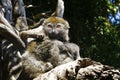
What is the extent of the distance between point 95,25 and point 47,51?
22.7ft

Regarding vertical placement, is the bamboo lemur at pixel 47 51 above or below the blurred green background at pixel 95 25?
above

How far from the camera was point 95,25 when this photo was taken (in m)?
14.8

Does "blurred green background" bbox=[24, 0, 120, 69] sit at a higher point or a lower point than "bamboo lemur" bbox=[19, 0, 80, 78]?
lower

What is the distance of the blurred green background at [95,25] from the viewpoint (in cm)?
1395

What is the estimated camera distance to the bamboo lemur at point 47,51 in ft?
25.7

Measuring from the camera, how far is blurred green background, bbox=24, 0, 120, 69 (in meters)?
13.9

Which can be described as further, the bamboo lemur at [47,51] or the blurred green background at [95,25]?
the blurred green background at [95,25]

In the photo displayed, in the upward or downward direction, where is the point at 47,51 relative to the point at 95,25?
upward

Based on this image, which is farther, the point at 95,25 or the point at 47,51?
the point at 95,25

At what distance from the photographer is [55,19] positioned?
344 inches

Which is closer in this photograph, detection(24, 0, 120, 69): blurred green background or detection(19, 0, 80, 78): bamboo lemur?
detection(19, 0, 80, 78): bamboo lemur

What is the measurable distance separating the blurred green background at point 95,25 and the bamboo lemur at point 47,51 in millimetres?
4950

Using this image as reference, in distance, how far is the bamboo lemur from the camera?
7820 mm

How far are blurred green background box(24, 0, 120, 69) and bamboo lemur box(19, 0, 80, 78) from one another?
16.2 feet
